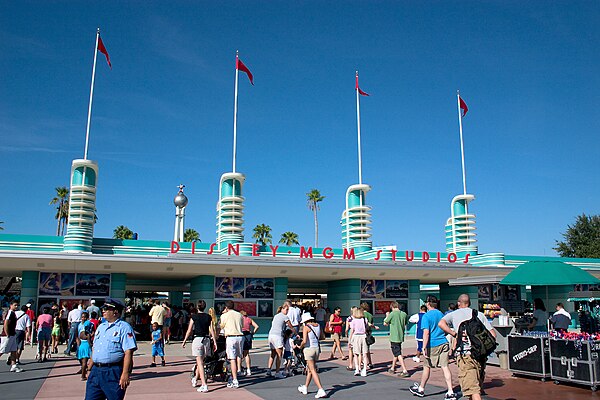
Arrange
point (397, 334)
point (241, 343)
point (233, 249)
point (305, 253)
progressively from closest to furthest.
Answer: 1. point (241, 343)
2. point (397, 334)
3. point (233, 249)
4. point (305, 253)

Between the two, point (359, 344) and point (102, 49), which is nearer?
point (359, 344)

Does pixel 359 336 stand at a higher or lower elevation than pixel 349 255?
lower

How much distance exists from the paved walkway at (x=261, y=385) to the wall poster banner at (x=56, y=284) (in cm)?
779

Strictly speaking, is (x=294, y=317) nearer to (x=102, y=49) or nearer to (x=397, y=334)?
(x=397, y=334)

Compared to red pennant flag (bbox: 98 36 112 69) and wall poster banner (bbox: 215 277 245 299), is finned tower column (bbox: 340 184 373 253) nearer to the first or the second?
wall poster banner (bbox: 215 277 245 299)

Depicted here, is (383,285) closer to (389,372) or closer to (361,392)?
(389,372)

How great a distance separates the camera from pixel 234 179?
2511 cm

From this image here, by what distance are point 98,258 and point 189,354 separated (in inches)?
217

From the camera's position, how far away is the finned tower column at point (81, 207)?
21000 millimetres

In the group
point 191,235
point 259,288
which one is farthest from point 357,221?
point 191,235

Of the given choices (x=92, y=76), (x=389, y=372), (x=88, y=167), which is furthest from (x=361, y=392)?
(x=92, y=76)

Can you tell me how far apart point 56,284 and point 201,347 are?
13.5m

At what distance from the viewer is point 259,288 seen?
2475cm

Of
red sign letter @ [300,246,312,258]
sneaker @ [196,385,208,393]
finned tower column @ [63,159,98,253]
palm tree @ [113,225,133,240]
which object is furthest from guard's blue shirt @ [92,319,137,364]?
palm tree @ [113,225,133,240]
